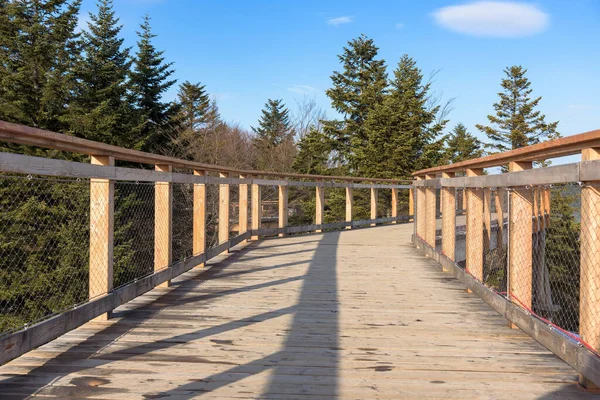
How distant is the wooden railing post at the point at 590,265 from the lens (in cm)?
253

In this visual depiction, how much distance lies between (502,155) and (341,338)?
1.82 m

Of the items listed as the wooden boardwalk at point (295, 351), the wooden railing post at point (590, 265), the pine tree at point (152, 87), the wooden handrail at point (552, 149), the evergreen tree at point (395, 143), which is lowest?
the wooden boardwalk at point (295, 351)

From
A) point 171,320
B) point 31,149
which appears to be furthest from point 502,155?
point 31,149

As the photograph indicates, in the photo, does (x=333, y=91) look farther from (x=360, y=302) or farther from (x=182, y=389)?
(x=182, y=389)

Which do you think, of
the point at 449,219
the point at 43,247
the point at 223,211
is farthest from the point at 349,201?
the point at 43,247

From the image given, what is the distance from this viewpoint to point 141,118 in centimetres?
2338

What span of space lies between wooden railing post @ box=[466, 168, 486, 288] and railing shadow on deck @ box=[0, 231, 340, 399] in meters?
1.36

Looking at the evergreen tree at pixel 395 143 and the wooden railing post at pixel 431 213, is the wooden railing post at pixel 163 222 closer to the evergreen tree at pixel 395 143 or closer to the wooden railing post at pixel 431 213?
the wooden railing post at pixel 431 213

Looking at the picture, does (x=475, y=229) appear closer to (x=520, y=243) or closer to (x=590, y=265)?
(x=520, y=243)

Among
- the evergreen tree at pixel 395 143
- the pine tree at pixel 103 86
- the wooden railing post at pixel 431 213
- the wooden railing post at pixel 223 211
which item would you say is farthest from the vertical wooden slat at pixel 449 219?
the evergreen tree at pixel 395 143

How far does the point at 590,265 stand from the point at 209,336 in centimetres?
232

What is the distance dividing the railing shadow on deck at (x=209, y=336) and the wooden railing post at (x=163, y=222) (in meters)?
0.32

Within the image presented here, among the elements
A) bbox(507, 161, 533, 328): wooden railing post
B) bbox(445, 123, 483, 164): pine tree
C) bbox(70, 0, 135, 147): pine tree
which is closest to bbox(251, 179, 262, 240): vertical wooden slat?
bbox(507, 161, 533, 328): wooden railing post

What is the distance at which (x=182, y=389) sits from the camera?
2537 mm
